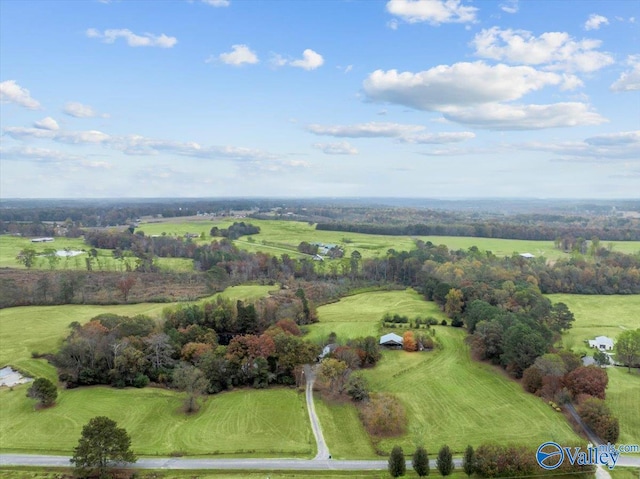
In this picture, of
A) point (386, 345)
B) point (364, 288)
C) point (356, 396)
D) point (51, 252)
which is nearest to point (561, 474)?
point (356, 396)

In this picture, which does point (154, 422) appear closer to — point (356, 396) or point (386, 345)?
point (356, 396)

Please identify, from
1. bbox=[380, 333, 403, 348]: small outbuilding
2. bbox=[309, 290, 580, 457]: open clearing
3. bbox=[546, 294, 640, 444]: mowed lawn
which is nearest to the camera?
bbox=[309, 290, 580, 457]: open clearing

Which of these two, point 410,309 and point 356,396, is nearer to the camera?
point 356,396

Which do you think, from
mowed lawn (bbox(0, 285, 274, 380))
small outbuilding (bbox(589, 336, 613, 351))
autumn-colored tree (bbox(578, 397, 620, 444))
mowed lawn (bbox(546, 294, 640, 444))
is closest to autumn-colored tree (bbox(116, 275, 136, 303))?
mowed lawn (bbox(0, 285, 274, 380))

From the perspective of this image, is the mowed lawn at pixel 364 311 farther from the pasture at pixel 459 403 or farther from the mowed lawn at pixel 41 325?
the mowed lawn at pixel 41 325

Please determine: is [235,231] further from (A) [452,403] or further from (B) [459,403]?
(B) [459,403]

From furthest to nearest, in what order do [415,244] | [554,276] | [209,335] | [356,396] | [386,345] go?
[415,244], [554,276], [386,345], [209,335], [356,396]

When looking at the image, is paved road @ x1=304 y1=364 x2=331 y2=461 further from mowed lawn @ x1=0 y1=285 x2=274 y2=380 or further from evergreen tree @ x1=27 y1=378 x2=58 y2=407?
mowed lawn @ x1=0 y1=285 x2=274 y2=380

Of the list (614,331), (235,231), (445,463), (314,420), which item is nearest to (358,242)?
(235,231)
